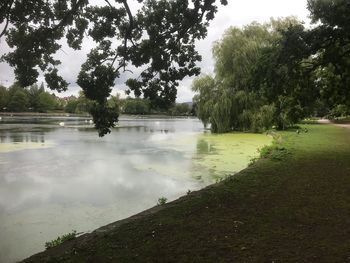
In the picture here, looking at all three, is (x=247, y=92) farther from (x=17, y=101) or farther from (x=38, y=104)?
(x=38, y=104)

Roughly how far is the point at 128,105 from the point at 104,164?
114266 mm

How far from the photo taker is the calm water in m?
8.26

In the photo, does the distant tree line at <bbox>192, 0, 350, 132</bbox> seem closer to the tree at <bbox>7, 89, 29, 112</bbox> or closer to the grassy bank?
the grassy bank

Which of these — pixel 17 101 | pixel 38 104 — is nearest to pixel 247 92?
pixel 17 101

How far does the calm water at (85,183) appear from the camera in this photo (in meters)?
8.26

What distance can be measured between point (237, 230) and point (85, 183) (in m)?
7.20

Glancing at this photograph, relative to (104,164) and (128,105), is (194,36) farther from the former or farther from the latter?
(128,105)

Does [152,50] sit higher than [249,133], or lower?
higher

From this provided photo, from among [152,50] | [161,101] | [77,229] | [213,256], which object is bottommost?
[77,229]

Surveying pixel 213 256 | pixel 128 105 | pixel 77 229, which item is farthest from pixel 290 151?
pixel 128 105

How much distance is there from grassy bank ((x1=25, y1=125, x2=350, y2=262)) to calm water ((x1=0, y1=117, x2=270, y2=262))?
1516 millimetres

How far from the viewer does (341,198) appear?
26.6 ft

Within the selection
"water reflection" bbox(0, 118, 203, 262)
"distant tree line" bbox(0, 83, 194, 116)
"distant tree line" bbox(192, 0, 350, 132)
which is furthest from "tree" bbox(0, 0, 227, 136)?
"distant tree line" bbox(0, 83, 194, 116)

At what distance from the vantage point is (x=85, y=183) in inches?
489
